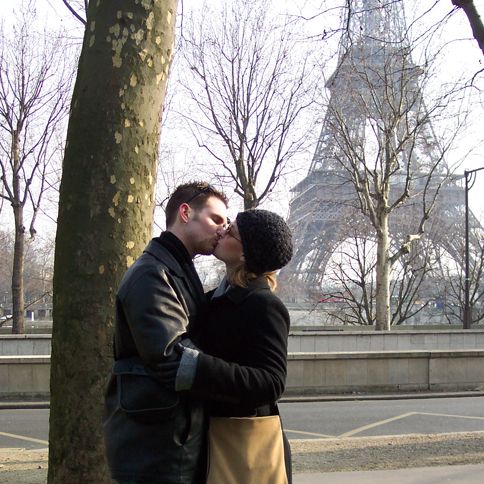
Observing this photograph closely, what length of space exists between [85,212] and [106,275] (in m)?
0.36

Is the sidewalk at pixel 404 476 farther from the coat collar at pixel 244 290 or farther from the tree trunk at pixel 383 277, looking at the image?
the tree trunk at pixel 383 277

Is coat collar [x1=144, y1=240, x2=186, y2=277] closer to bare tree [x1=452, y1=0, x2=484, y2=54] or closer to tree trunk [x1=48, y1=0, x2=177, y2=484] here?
tree trunk [x1=48, y1=0, x2=177, y2=484]

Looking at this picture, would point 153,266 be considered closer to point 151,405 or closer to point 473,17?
point 151,405

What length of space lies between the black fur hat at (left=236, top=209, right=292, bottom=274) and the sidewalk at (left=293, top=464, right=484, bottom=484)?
3.99m

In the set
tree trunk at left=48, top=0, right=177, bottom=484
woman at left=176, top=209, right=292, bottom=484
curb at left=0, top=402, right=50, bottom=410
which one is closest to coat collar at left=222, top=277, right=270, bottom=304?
woman at left=176, top=209, right=292, bottom=484

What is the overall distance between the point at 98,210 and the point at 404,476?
3.80 meters

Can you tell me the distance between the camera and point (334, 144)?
2853 centimetres

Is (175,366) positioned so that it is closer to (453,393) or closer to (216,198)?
(216,198)

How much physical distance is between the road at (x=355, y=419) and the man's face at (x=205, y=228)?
7.38 m

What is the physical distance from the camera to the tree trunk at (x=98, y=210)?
11.7 feet

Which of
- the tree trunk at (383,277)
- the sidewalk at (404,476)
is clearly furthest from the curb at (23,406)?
the tree trunk at (383,277)

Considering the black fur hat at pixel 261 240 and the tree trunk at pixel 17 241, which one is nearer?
the black fur hat at pixel 261 240

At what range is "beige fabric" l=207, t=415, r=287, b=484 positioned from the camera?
2.07 metres

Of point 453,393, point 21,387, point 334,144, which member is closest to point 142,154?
point 21,387
